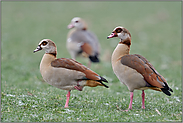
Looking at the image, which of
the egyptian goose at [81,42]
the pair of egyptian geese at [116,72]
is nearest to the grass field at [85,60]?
the pair of egyptian geese at [116,72]

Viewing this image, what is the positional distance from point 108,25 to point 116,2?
9.45 metres

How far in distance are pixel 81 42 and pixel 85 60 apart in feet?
10.2

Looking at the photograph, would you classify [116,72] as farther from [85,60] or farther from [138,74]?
[85,60]

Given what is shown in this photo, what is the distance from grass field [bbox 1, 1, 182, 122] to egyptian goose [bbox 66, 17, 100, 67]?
36.4 inches

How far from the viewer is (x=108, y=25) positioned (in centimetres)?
2383

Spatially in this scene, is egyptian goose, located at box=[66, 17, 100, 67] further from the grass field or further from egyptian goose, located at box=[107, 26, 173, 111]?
egyptian goose, located at box=[107, 26, 173, 111]

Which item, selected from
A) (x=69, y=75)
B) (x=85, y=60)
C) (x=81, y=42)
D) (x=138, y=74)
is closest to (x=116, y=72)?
(x=138, y=74)

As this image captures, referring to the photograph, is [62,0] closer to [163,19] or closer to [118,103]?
[163,19]

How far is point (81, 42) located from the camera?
11.9 meters

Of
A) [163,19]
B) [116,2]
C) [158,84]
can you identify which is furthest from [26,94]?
[116,2]

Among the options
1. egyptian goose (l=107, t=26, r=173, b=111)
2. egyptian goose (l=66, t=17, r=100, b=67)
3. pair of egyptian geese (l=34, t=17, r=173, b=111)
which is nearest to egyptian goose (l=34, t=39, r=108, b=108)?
pair of egyptian geese (l=34, t=17, r=173, b=111)

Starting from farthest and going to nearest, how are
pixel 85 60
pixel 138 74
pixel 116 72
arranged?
pixel 85 60 → pixel 116 72 → pixel 138 74

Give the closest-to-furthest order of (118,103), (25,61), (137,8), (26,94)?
(118,103) < (26,94) < (25,61) < (137,8)

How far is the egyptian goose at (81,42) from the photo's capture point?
11781mm
